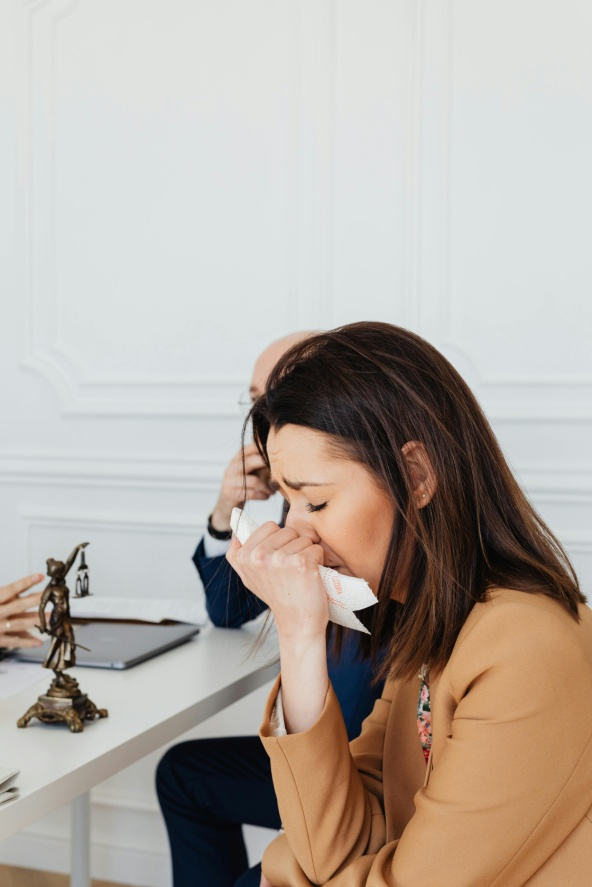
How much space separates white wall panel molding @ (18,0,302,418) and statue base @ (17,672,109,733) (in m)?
1.31

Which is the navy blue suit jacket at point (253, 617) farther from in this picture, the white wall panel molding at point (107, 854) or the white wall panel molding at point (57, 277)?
the white wall panel molding at point (107, 854)

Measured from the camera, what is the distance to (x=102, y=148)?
2.66m

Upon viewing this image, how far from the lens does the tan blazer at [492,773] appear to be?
92 centimetres

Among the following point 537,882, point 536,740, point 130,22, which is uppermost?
point 130,22

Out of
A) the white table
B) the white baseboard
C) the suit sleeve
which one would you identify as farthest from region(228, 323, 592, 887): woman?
the white baseboard

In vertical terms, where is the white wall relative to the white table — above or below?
above

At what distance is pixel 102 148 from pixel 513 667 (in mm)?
2155

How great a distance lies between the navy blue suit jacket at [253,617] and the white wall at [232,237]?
60cm

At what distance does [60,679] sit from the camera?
1301 millimetres

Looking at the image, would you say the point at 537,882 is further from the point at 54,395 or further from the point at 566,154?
the point at 54,395

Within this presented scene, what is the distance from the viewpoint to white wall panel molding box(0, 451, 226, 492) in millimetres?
2553

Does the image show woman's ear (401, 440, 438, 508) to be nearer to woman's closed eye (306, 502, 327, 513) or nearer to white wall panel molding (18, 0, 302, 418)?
woman's closed eye (306, 502, 327, 513)

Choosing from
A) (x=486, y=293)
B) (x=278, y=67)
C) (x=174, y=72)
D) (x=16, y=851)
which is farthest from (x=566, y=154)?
(x=16, y=851)

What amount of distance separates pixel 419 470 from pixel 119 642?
2.76 feet
